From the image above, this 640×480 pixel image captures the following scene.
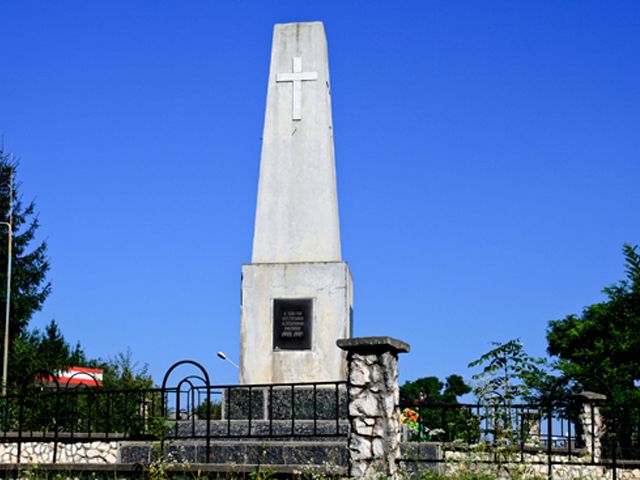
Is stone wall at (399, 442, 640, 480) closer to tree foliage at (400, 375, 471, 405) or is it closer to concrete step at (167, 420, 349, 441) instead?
concrete step at (167, 420, 349, 441)

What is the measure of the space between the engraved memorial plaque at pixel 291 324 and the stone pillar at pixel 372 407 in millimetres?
5038

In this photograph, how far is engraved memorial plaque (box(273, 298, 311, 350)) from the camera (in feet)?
49.5

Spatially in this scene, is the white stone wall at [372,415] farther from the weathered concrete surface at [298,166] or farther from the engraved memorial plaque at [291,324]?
the weathered concrete surface at [298,166]

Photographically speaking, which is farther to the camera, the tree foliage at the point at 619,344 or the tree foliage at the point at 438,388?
the tree foliage at the point at 438,388

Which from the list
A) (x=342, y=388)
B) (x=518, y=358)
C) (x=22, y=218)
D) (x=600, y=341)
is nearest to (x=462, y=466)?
(x=518, y=358)

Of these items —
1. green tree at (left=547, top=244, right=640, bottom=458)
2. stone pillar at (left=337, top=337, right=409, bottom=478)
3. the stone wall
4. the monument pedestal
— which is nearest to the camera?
the stone wall

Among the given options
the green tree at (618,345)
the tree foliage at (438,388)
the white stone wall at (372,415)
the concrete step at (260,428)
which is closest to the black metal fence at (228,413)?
the concrete step at (260,428)

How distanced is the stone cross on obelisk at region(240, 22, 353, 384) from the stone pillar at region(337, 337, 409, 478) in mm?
4904

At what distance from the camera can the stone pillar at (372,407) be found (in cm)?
975

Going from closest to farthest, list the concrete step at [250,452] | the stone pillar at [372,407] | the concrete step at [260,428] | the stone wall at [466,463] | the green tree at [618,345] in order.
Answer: the stone wall at [466,463], the stone pillar at [372,407], the concrete step at [250,452], the concrete step at [260,428], the green tree at [618,345]

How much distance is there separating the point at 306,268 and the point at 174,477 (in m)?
5.99

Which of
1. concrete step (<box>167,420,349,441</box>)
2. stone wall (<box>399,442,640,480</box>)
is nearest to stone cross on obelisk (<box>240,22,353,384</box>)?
concrete step (<box>167,420,349,441</box>)

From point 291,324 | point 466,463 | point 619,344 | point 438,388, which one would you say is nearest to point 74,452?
point 291,324

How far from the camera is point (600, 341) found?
1071 inches
